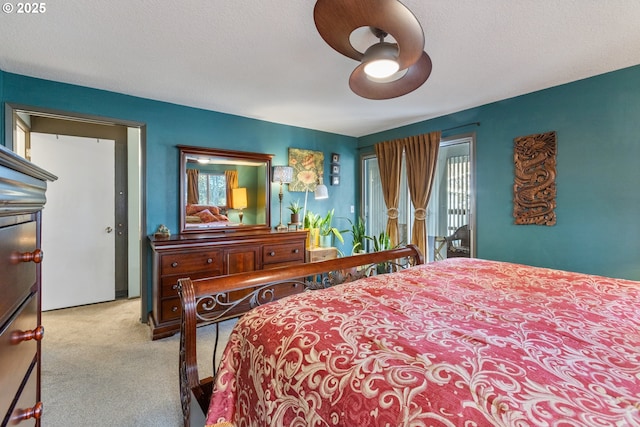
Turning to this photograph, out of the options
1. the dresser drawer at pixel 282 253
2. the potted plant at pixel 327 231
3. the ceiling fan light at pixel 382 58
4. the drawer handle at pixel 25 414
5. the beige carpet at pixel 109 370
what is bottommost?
the beige carpet at pixel 109 370

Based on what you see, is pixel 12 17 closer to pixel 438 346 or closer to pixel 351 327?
pixel 351 327

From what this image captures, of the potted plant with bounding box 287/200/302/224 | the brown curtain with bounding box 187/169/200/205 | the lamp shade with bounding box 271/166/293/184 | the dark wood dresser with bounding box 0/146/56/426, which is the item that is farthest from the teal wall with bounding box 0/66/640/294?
the dark wood dresser with bounding box 0/146/56/426

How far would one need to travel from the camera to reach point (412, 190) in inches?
147

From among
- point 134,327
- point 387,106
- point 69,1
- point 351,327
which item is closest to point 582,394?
point 351,327

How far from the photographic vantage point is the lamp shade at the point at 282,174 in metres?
3.73

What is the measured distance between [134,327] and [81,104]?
2261 millimetres

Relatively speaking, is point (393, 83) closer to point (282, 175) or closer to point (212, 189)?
point (282, 175)

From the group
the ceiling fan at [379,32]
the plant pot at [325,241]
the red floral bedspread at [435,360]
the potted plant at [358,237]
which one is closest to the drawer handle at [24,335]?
the red floral bedspread at [435,360]

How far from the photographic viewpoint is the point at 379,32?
1.46 meters

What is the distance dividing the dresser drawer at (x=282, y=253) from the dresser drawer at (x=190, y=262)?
0.53 metres

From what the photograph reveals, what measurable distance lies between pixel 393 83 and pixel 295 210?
96.3 inches

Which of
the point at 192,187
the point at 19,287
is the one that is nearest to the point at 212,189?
the point at 192,187

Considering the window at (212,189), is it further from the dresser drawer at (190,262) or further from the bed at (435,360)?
the bed at (435,360)

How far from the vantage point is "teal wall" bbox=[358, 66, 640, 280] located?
2283 mm
